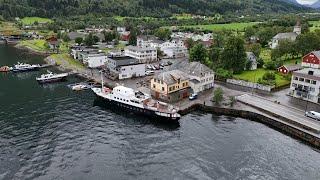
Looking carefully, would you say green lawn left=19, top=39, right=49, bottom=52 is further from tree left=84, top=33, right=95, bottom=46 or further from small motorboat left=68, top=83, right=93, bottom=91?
small motorboat left=68, top=83, right=93, bottom=91

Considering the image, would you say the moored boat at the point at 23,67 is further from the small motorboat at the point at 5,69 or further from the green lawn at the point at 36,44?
the green lawn at the point at 36,44

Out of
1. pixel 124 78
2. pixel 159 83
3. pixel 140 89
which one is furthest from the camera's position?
pixel 124 78

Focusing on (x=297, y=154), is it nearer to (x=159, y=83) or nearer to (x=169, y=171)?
(x=169, y=171)

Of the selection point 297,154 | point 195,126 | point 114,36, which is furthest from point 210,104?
point 114,36

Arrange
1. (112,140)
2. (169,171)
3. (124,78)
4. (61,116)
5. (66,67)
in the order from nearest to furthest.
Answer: (169,171) < (112,140) < (61,116) < (124,78) < (66,67)

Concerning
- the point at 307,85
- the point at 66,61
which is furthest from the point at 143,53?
the point at 307,85

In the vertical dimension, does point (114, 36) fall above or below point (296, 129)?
above

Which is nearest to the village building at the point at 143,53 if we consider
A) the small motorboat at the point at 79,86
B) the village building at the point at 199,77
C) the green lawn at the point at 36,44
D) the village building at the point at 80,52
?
the village building at the point at 80,52
